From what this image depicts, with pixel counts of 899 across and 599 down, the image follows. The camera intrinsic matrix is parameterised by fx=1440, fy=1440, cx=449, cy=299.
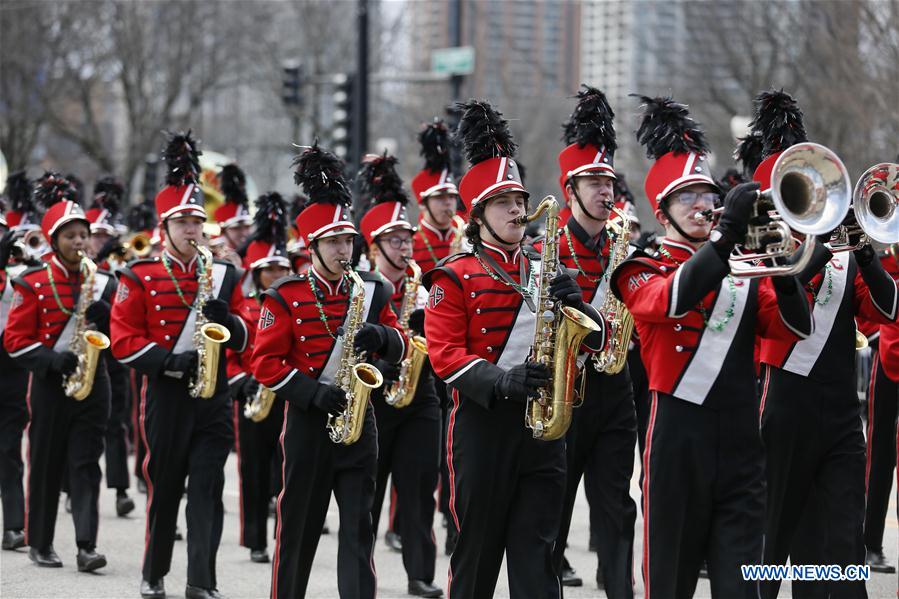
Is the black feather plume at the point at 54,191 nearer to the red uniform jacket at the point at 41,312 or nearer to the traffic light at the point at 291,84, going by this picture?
the red uniform jacket at the point at 41,312

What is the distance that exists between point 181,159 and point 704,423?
477 centimetres

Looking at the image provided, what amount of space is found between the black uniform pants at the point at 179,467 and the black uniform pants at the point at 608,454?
218 cm

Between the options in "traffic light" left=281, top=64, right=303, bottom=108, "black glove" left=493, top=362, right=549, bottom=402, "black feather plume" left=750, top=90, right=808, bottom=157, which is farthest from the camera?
"traffic light" left=281, top=64, right=303, bottom=108

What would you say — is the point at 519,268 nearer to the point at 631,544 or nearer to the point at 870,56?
the point at 631,544

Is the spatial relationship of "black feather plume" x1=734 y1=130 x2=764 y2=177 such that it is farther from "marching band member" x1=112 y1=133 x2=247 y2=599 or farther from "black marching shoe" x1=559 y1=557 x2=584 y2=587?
"marching band member" x1=112 y1=133 x2=247 y2=599

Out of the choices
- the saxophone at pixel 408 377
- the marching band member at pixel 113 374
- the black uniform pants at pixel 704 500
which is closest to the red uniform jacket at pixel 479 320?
the black uniform pants at pixel 704 500

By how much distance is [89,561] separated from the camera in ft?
31.1

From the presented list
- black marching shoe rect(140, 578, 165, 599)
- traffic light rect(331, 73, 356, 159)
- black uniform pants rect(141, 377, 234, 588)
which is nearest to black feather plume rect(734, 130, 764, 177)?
black uniform pants rect(141, 377, 234, 588)

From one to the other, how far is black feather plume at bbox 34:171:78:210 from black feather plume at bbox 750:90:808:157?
5.21 metres

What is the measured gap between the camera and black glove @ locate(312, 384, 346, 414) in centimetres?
734

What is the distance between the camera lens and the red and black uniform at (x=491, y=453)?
21.5 feet

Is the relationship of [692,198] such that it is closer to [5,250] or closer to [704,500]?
[704,500]

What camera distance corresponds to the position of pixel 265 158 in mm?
42594

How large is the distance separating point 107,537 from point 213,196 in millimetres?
12552
